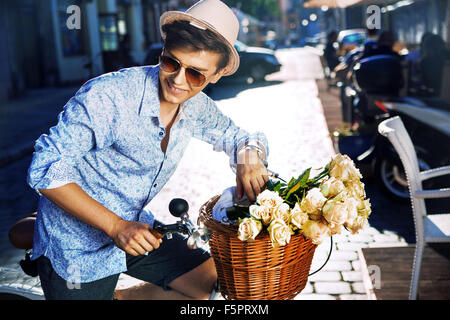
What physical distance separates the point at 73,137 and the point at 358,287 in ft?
8.22

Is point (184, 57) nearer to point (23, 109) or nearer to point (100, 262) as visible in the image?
point (100, 262)

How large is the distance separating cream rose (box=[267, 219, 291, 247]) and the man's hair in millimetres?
726

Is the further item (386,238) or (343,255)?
(386,238)

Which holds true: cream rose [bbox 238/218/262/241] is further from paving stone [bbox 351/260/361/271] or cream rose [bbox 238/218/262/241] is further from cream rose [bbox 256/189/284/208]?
paving stone [bbox 351/260/361/271]

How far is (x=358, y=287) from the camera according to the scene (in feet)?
11.8

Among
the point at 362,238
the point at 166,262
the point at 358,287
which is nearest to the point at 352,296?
the point at 358,287

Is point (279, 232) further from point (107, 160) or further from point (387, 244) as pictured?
point (387, 244)

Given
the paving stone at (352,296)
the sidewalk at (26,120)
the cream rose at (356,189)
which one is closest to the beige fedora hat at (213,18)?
the cream rose at (356,189)

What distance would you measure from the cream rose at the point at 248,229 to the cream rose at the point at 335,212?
0.66 ft

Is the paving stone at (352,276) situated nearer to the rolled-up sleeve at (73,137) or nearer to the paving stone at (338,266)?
the paving stone at (338,266)

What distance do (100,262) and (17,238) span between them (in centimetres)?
34

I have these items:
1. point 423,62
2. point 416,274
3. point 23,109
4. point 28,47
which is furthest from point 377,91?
point 28,47

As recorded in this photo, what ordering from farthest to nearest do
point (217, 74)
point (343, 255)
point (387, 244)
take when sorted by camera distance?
point (387, 244) < point (343, 255) < point (217, 74)

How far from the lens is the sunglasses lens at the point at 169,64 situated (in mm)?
1877
